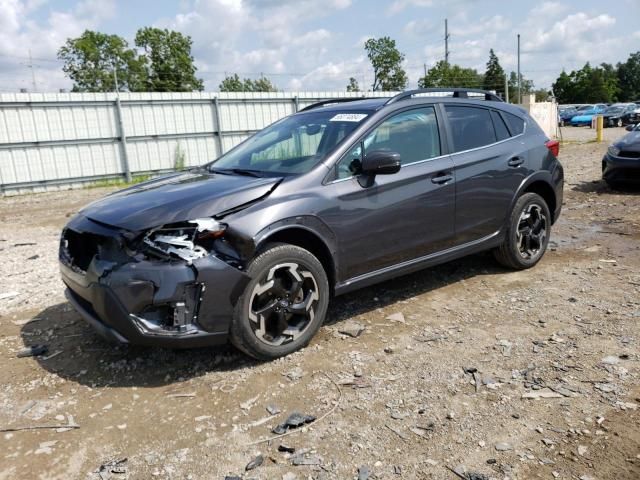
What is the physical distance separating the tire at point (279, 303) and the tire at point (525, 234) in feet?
7.52

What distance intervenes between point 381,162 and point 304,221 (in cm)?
74

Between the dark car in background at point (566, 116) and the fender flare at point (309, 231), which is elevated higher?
Answer: the dark car in background at point (566, 116)

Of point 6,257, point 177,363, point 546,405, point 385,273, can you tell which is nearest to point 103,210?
point 177,363

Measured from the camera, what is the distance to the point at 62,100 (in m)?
14.8

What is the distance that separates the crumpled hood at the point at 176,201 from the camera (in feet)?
11.3

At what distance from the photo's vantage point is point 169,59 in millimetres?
64375

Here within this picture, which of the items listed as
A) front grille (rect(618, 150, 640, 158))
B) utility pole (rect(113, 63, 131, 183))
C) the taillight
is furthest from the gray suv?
utility pole (rect(113, 63, 131, 183))

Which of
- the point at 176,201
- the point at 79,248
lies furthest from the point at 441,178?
the point at 79,248

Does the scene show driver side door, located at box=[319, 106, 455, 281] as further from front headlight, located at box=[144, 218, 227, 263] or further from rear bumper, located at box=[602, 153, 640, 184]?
rear bumper, located at box=[602, 153, 640, 184]

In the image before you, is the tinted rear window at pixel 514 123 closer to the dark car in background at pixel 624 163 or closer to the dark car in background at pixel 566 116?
the dark car in background at pixel 624 163

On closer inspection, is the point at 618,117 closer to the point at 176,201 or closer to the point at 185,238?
the point at 176,201

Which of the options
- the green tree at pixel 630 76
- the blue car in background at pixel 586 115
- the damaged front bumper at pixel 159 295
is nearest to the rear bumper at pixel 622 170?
the damaged front bumper at pixel 159 295

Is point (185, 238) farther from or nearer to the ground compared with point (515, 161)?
nearer to the ground

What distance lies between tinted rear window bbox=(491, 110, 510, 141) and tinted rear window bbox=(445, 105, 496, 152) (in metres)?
0.06
